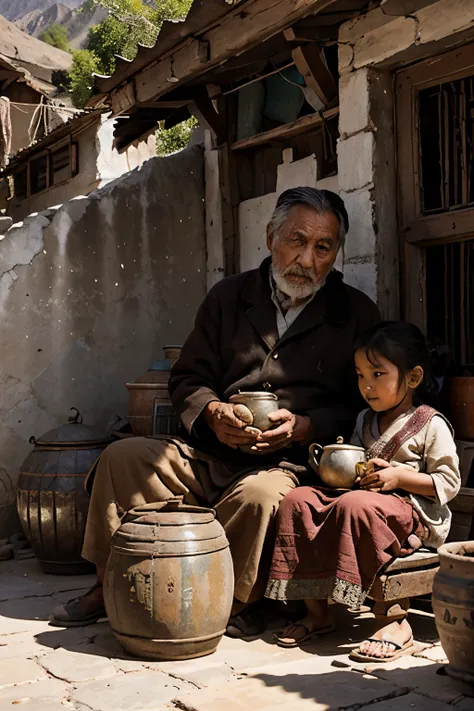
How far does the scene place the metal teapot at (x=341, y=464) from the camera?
12.6ft

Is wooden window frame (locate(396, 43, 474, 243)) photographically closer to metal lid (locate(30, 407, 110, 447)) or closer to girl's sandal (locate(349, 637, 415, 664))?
girl's sandal (locate(349, 637, 415, 664))

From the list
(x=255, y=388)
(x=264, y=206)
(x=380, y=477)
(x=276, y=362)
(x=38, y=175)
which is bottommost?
(x=380, y=477)

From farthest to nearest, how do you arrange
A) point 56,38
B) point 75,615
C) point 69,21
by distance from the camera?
1. point 69,21
2. point 56,38
3. point 75,615

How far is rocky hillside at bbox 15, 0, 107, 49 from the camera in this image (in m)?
79.4

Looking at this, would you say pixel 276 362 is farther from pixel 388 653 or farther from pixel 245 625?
pixel 388 653

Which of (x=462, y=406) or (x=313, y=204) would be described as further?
(x=313, y=204)

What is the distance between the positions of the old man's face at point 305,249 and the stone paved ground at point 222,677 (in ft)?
5.76

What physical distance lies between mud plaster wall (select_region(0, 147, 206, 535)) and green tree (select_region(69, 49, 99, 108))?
2579cm

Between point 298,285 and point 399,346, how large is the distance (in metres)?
0.86


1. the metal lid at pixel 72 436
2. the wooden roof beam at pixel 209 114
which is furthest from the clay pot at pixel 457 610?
the wooden roof beam at pixel 209 114

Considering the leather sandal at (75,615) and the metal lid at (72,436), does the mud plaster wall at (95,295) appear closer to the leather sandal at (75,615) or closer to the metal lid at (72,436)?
the metal lid at (72,436)

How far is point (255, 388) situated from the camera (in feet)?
14.8

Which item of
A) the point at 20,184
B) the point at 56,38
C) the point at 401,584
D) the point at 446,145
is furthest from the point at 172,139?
the point at 56,38

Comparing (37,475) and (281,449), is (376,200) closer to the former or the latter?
(281,449)
